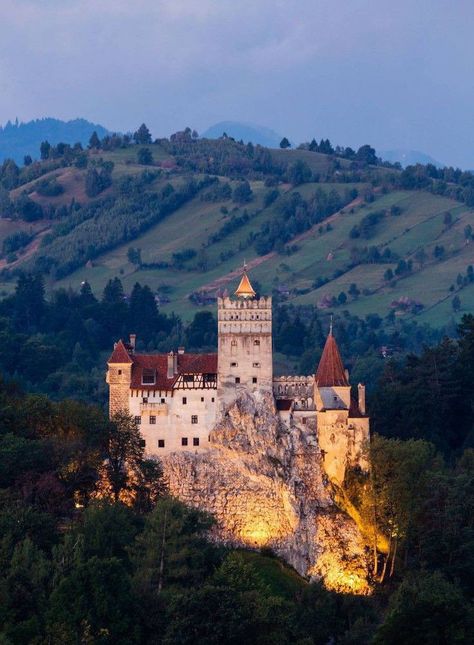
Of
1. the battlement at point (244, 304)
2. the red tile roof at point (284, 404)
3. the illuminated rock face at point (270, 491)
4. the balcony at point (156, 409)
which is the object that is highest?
the battlement at point (244, 304)

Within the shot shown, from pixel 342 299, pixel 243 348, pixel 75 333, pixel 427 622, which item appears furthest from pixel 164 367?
pixel 342 299

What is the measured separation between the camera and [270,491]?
8375 cm

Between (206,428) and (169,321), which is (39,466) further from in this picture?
(169,321)

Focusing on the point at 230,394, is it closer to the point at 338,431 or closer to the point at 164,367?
the point at 164,367

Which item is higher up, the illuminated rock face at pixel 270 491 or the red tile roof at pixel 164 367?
the red tile roof at pixel 164 367

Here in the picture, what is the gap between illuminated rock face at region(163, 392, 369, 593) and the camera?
83.2 metres

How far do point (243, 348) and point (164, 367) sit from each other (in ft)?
13.6

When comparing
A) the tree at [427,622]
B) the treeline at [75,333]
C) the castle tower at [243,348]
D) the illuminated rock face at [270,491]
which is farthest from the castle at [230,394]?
the treeline at [75,333]

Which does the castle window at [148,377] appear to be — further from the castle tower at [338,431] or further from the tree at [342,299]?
the tree at [342,299]

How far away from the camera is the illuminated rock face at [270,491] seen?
83.2 metres

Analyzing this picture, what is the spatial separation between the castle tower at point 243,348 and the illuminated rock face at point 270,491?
0.68 metres

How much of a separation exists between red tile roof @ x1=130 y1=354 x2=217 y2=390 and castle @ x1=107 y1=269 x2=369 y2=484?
5cm

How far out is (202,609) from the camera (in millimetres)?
67500

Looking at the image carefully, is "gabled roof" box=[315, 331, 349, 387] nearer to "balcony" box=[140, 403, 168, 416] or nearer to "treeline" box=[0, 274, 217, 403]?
"balcony" box=[140, 403, 168, 416]
